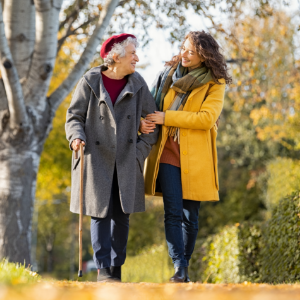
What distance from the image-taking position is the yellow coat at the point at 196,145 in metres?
4.26

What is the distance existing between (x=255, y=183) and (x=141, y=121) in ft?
52.4

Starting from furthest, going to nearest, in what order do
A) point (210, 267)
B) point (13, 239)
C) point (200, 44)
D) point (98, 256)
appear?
point (210, 267)
point (13, 239)
point (200, 44)
point (98, 256)

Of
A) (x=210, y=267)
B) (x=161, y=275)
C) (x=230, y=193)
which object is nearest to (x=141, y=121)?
(x=210, y=267)

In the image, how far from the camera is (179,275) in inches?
156

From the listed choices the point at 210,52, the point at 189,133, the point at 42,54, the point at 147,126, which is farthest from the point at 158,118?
the point at 42,54

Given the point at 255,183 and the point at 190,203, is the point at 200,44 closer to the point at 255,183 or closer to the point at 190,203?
the point at 190,203

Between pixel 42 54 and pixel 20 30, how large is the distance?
55cm

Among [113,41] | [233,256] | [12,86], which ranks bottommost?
[233,256]

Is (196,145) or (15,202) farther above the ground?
(196,145)

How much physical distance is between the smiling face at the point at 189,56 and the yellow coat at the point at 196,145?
0.26 metres

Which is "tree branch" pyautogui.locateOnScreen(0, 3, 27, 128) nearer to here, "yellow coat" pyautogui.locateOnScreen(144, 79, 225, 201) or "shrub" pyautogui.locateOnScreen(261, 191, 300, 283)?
"yellow coat" pyautogui.locateOnScreen(144, 79, 225, 201)

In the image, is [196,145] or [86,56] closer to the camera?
[196,145]

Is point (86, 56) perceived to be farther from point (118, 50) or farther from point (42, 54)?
point (118, 50)

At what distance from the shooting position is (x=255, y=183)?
19484 millimetres
